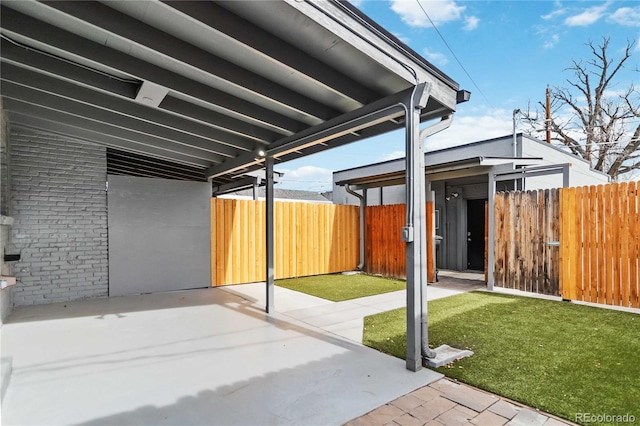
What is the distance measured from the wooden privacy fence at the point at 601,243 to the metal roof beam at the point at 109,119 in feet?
18.8

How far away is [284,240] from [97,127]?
14.6ft

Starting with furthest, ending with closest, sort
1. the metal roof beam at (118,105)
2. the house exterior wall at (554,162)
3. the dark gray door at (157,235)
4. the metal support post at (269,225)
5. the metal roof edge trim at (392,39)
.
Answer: the house exterior wall at (554,162) < the dark gray door at (157,235) < the metal support post at (269,225) < the metal roof beam at (118,105) < the metal roof edge trim at (392,39)

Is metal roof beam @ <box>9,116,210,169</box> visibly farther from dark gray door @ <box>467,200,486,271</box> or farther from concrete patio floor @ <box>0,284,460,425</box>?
dark gray door @ <box>467,200,486,271</box>

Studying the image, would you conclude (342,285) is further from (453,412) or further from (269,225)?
(453,412)

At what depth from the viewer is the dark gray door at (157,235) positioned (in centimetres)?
623

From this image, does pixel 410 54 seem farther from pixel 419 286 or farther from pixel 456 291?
pixel 456 291

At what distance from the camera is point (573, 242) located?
550 cm

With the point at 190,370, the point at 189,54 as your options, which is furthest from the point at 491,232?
the point at 189,54

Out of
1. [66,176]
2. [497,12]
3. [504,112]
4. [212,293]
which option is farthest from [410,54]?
[504,112]

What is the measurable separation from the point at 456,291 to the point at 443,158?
4320mm

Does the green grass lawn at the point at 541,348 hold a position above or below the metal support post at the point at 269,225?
below

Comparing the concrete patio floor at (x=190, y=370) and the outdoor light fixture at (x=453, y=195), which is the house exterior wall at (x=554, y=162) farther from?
the concrete patio floor at (x=190, y=370)

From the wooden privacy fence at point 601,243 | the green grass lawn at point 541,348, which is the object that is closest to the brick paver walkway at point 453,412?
the green grass lawn at point 541,348

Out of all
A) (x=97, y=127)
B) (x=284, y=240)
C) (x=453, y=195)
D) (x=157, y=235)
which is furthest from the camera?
(x=453, y=195)
